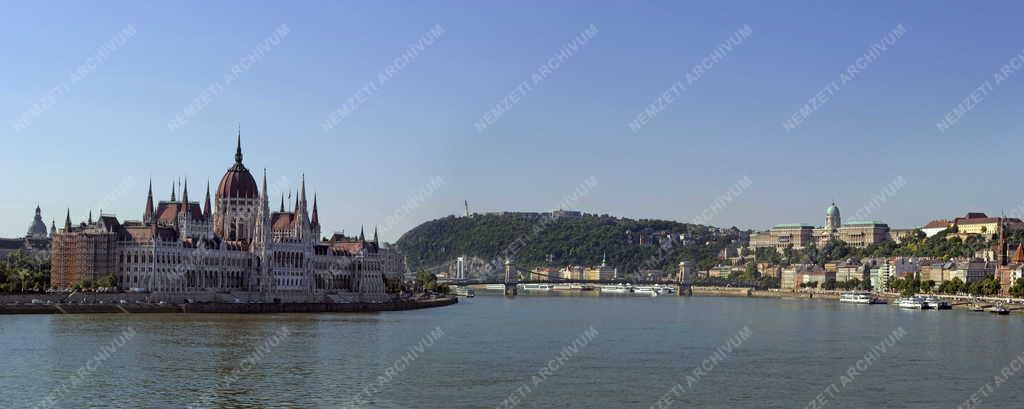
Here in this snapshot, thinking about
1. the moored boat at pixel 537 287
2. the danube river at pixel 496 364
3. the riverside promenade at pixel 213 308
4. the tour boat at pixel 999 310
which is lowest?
the danube river at pixel 496 364

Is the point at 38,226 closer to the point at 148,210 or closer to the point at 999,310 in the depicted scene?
the point at 148,210

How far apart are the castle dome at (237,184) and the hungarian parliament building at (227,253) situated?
0.08 m

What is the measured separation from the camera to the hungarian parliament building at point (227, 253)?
299ft

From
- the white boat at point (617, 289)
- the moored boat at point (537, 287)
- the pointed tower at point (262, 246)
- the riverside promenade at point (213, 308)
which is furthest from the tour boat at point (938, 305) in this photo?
the moored boat at point (537, 287)

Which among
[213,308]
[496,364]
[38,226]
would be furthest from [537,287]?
[496,364]

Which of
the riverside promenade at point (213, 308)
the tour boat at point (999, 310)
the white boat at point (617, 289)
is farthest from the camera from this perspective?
the white boat at point (617, 289)

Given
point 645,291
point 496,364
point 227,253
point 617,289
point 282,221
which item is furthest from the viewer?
point 617,289

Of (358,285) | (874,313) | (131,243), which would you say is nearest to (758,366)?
(874,313)

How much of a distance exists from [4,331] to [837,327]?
41.5 m

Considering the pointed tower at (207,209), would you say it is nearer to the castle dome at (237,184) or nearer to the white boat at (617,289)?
the castle dome at (237,184)

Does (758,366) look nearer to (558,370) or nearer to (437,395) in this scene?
(558,370)

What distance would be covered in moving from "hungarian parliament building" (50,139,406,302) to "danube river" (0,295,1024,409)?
69.5ft

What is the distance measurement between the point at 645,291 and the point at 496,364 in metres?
127

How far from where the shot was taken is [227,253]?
326ft
